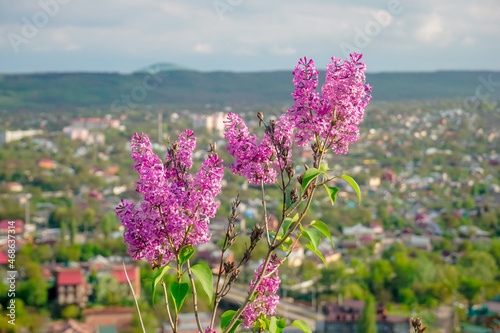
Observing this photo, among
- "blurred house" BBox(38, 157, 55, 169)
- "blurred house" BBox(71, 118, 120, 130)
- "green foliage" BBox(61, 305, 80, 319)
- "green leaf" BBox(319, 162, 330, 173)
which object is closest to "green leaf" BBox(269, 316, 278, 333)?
"green leaf" BBox(319, 162, 330, 173)

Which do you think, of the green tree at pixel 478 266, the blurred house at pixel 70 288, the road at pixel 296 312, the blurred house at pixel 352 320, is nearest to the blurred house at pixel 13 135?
the blurred house at pixel 70 288

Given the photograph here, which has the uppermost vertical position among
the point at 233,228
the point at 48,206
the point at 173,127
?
the point at 233,228

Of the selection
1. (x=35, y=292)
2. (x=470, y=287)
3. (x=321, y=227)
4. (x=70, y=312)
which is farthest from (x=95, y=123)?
(x=321, y=227)

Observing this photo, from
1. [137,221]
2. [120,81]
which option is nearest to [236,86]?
[120,81]

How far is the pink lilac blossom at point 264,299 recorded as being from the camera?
109 cm

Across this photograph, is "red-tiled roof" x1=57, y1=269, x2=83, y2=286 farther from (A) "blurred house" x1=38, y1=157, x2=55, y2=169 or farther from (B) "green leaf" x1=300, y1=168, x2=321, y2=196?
(A) "blurred house" x1=38, y1=157, x2=55, y2=169

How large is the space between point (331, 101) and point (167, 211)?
0.33m

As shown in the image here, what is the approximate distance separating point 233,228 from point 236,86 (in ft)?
251

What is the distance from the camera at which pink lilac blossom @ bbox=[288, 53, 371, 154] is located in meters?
1.08

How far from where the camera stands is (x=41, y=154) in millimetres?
40562

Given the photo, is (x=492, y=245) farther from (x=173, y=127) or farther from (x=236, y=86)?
(x=236, y=86)

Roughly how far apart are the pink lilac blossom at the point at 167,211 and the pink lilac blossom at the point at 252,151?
0.27 feet

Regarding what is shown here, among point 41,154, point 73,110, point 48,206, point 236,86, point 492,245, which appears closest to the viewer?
Result: point 492,245

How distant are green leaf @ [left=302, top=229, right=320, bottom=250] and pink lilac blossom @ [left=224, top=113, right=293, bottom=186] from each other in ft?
0.42
